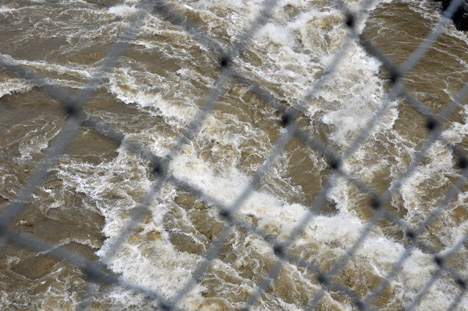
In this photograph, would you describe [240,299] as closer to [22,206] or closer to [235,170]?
[235,170]

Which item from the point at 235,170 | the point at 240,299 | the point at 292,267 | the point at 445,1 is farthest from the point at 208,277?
the point at 445,1

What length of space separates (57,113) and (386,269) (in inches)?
59.0

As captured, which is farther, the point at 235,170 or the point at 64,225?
the point at 235,170

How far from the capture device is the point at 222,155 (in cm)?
203

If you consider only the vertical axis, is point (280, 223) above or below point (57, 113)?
above

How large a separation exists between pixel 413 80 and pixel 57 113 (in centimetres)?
172

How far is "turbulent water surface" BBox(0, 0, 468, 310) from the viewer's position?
166cm

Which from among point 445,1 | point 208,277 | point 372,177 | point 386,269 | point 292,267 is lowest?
point 208,277

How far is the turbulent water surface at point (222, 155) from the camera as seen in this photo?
1.66 meters

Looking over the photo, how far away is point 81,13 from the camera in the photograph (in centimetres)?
269

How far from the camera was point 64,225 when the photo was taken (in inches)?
69.4

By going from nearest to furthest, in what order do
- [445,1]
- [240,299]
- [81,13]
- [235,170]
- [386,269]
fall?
[240,299] → [386,269] → [235,170] → [81,13] → [445,1]

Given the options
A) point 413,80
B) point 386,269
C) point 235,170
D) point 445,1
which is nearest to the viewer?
point 386,269

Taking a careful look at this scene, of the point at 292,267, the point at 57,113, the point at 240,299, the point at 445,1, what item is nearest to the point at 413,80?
the point at 445,1
